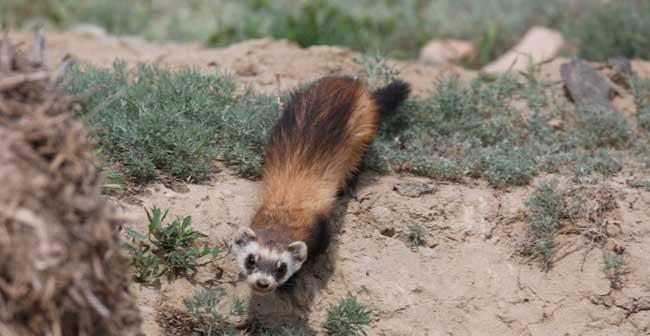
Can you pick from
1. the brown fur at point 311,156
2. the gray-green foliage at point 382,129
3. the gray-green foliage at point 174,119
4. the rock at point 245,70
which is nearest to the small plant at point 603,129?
the gray-green foliage at point 382,129

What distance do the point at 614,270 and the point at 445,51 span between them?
4004 mm

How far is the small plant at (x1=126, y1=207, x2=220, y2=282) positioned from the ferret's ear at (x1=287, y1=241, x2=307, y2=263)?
1.52ft

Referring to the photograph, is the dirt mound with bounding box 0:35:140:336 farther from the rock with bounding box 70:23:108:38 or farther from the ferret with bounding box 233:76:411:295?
the rock with bounding box 70:23:108:38

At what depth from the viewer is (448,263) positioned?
5414 mm

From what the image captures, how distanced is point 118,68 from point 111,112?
0.78 m

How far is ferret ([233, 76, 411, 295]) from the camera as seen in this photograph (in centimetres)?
495

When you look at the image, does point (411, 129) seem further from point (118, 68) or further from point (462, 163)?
point (118, 68)

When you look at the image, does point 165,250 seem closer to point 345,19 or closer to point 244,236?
point 244,236

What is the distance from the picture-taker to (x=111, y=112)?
569 centimetres

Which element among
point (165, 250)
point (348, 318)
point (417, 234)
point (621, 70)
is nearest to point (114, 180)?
point (165, 250)

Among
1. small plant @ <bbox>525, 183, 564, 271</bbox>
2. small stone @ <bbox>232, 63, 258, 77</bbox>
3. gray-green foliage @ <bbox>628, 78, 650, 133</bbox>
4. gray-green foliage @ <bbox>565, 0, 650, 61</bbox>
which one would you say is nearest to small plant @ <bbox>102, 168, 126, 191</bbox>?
small stone @ <bbox>232, 63, 258, 77</bbox>

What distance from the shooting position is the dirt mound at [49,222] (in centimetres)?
310

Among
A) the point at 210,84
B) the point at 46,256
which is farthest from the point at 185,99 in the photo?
the point at 46,256

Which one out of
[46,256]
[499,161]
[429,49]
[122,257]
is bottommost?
[429,49]
